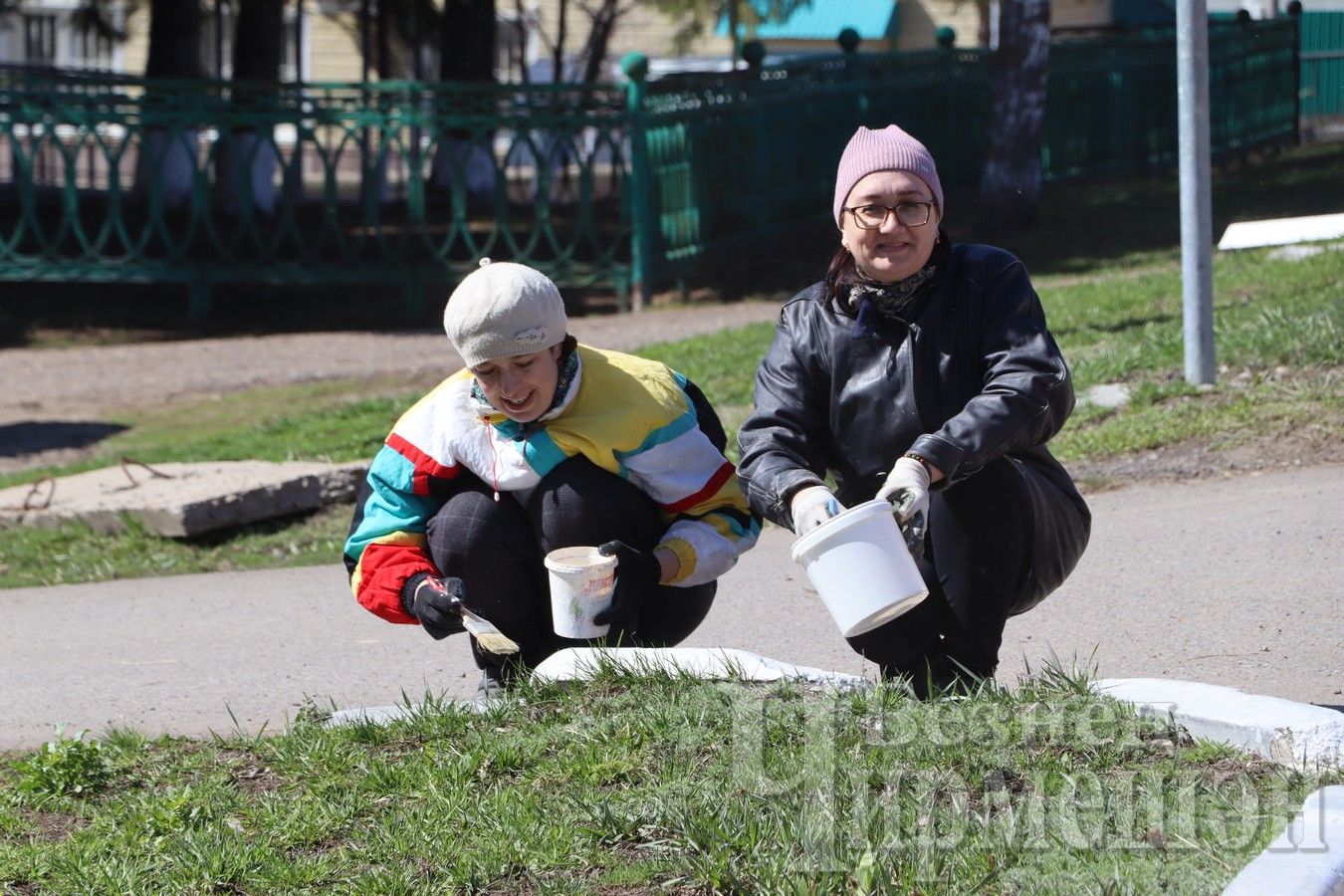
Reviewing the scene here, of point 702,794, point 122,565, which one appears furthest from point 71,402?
point 702,794

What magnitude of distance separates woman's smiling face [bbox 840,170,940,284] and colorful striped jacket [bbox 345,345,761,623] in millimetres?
607

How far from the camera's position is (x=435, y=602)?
11.8 feet

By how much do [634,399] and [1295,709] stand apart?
1.51 metres

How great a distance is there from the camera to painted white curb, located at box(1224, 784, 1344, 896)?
94.0 inches

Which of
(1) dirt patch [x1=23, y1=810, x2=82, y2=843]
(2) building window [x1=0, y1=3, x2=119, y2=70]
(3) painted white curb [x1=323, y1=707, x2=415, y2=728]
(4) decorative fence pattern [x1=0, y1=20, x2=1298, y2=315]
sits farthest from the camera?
(2) building window [x1=0, y1=3, x2=119, y2=70]

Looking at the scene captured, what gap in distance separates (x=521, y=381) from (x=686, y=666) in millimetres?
698

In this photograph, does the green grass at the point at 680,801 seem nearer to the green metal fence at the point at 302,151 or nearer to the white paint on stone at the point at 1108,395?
the white paint on stone at the point at 1108,395

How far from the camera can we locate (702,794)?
2914 mm

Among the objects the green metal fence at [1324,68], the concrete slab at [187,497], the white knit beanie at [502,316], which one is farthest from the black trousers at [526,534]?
the green metal fence at [1324,68]

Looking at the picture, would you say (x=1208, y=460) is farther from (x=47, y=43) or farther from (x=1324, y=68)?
(x=47, y=43)

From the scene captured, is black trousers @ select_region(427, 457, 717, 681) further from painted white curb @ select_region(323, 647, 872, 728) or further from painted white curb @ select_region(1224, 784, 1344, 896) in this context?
painted white curb @ select_region(1224, 784, 1344, 896)

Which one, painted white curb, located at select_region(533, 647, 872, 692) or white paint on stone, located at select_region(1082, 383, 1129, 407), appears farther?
white paint on stone, located at select_region(1082, 383, 1129, 407)

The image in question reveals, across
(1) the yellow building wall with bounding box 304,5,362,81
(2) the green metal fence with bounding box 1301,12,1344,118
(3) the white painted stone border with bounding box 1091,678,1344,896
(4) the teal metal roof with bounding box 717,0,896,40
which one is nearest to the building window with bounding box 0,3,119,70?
(1) the yellow building wall with bounding box 304,5,362,81

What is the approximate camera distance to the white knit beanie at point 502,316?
352cm
